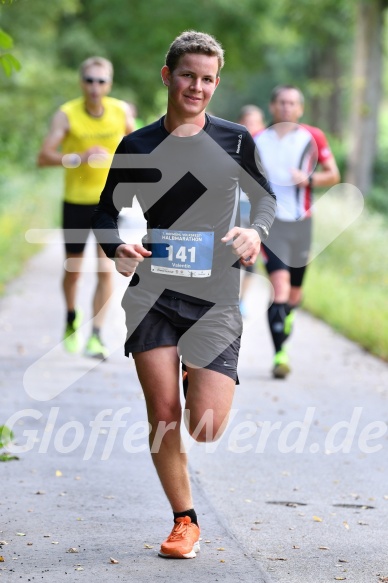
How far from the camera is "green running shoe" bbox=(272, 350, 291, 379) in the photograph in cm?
968

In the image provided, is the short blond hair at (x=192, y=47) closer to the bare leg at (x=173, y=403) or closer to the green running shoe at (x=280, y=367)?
the bare leg at (x=173, y=403)

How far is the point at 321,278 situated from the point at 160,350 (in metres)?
11.6

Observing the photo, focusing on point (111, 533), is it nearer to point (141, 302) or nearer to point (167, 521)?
point (167, 521)

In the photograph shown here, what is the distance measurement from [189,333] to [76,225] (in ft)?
17.7

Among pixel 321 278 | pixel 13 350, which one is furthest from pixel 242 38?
pixel 13 350

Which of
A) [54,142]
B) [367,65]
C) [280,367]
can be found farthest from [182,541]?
[367,65]

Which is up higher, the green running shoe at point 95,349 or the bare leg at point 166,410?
the bare leg at point 166,410

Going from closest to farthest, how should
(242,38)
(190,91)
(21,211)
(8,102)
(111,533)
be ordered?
(190,91) → (111,533) → (21,211) → (8,102) → (242,38)

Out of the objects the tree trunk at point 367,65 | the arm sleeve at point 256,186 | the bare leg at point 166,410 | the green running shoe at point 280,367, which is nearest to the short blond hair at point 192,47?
the arm sleeve at point 256,186

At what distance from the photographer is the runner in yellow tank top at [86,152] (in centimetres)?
998

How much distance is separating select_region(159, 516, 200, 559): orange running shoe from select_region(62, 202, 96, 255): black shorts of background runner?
5436mm

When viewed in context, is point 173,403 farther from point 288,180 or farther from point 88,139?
point 88,139

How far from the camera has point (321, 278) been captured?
1634 centimetres

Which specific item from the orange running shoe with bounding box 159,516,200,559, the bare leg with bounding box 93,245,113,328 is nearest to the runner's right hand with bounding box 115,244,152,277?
the orange running shoe with bounding box 159,516,200,559
